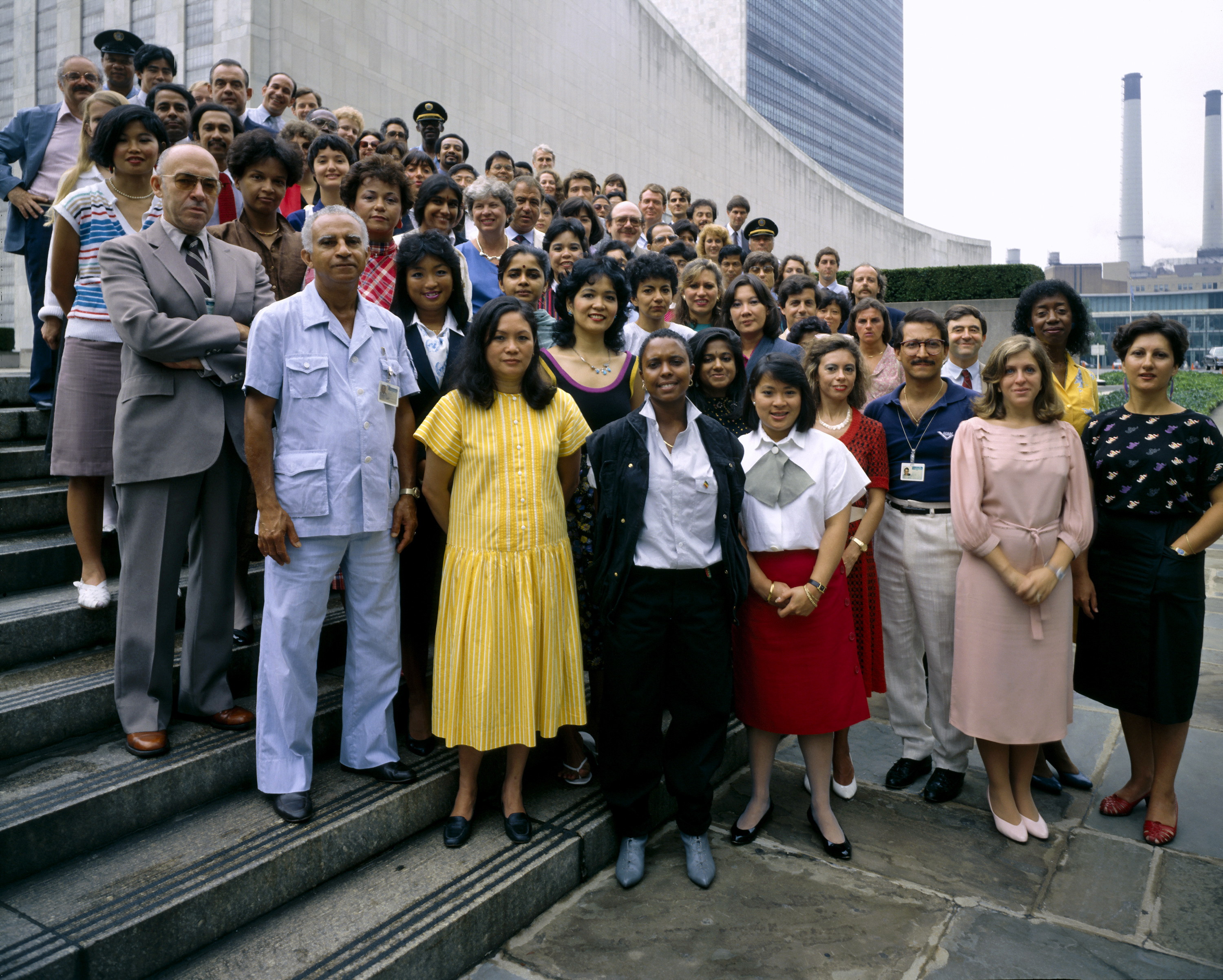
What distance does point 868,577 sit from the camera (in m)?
3.51

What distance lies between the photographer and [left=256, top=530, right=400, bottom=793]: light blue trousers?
2.58 m

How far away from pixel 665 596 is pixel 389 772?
112 centimetres

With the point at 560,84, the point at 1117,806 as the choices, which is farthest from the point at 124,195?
the point at 560,84

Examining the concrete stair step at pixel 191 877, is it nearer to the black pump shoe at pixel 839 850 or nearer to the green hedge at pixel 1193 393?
the black pump shoe at pixel 839 850

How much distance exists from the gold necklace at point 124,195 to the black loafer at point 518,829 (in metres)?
2.72

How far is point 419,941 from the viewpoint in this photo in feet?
7.29

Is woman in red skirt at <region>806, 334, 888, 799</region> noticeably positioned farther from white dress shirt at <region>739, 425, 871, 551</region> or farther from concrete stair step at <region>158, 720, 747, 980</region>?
concrete stair step at <region>158, 720, 747, 980</region>

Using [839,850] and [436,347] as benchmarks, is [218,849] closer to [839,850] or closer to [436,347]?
[436,347]

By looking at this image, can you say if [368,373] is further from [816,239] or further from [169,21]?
[816,239]

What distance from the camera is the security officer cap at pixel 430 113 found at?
7.76m

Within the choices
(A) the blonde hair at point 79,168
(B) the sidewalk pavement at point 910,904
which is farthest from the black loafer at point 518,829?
(A) the blonde hair at point 79,168

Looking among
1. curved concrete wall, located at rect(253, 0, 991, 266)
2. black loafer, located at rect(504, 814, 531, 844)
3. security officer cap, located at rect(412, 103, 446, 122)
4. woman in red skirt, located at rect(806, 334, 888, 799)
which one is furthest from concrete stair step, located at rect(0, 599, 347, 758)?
curved concrete wall, located at rect(253, 0, 991, 266)

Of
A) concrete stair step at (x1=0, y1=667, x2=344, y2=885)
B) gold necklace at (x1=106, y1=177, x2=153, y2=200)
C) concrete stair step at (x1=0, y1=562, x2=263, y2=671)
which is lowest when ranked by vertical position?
concrete stair step at (x1=0, y1=667, x2=344, y2=885)

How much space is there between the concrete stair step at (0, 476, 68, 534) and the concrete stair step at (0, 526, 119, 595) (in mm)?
42
